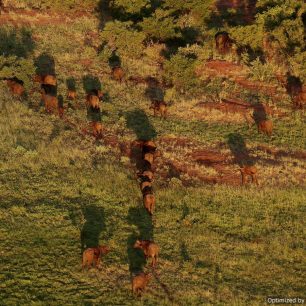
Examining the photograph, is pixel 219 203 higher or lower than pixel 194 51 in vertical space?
lower

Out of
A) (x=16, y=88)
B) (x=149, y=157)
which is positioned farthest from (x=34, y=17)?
(x=149, y=157)

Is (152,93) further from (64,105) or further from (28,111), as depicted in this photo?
(28,111)

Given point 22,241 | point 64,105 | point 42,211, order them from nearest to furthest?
point 22,241, point 42,211, point 64,105

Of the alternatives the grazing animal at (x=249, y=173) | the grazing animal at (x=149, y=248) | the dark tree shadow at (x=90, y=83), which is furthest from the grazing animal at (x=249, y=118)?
the grazing animal at (x=149, y=248)

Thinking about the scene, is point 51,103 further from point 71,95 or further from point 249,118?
point 249,118

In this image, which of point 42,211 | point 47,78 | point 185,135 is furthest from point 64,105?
point 42,211

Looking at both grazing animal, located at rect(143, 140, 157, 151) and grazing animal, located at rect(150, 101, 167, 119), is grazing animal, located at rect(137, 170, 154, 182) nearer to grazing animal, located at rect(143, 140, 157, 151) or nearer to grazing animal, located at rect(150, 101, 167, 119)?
grazing animal, located at rect(143, 140, 157, 151)

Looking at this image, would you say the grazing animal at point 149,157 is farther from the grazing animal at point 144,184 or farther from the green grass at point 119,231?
the grazing animal at point 144,184
